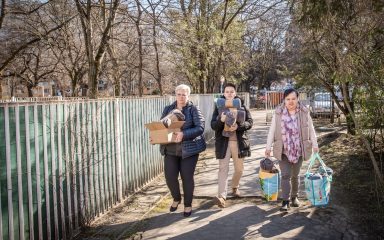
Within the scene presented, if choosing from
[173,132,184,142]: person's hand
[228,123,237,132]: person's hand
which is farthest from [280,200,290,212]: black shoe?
[173,132,184,142]: person's hand

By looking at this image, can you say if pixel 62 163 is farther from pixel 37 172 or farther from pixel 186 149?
pixel 186 149

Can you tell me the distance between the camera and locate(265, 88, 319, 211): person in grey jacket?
614cm

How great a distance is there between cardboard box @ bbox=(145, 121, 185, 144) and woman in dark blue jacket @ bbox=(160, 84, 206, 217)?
153 mm

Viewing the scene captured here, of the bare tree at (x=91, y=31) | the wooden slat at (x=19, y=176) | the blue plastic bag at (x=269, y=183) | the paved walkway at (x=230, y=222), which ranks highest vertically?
the bare tree at (x=91, y=31)

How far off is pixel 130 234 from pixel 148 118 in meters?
3.50

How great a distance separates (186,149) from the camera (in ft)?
19.4

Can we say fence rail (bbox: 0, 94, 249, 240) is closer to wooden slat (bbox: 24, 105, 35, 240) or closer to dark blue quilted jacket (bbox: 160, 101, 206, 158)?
wooden slat (bbox: 24, 105, 35, 240)

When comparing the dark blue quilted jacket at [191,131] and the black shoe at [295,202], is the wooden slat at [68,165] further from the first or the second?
the black shoe at [295,202]

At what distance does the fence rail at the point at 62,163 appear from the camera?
14.2ft

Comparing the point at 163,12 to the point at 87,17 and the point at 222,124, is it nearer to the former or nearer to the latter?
the point at 87,17

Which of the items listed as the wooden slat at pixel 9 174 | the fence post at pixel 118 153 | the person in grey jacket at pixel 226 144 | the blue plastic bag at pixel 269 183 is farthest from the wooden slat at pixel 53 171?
the blue plastic bag at pixel 269 183

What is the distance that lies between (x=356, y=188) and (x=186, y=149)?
11.1 feet

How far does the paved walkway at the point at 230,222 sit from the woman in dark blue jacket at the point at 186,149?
17.4 inches

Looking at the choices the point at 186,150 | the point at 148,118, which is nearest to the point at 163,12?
the point at 148,118
